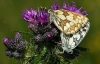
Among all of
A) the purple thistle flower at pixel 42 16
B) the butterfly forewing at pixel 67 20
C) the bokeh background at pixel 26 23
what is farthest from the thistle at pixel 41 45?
the bokeh background at pixel 26 23

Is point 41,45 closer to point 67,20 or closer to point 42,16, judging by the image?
point 42,16

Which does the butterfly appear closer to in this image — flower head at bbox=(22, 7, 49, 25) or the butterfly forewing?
the butterfly forewing

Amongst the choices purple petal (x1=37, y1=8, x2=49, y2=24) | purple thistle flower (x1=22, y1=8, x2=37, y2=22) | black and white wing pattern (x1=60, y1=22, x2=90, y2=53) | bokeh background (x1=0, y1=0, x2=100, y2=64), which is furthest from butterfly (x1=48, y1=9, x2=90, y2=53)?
bokeh background (x1=0, y1=0, x2=100, y2=64)

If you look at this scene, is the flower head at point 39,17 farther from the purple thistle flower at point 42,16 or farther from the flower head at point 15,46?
the flower head at point 15,46

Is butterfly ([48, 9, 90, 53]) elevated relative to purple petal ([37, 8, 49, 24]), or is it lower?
lower

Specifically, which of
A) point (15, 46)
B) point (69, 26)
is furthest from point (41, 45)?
point (69, 26)

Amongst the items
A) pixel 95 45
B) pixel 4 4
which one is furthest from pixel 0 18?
pixel 95 45

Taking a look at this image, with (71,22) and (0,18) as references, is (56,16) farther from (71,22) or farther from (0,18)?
(0,18)
